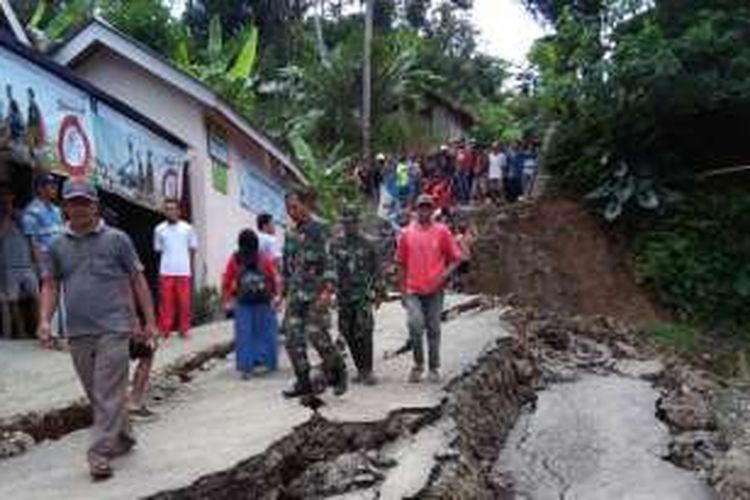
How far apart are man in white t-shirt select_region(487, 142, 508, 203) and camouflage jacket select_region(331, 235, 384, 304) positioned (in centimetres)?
1785

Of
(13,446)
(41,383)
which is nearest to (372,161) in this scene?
(41,383)

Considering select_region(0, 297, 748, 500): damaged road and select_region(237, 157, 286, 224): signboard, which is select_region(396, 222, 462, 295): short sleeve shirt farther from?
select_region(237, 157, 286, 224): signboard

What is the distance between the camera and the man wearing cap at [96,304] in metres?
8.50

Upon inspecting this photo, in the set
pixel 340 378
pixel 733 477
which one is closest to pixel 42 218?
pixel 340 378

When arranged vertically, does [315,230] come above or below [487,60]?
below

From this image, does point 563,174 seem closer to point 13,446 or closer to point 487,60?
point 13,446

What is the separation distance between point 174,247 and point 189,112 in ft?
20.5

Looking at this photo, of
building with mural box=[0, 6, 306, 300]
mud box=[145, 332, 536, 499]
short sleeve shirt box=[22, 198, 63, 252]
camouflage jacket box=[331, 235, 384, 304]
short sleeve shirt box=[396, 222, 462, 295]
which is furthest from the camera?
building with mural box=[0, 6, 306, 300]

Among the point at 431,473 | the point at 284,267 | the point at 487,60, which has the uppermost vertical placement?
the point at 487,60

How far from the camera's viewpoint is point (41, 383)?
12.2 m

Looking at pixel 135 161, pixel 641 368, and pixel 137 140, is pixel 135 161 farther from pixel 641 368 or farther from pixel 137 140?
pixel 641 368

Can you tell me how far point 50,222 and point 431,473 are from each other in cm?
682

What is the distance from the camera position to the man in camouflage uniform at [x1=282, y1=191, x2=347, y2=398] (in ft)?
36.9

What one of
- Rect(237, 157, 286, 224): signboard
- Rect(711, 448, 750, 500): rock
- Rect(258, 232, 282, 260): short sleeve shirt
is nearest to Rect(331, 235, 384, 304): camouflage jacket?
Rect(258, 232, 282, 260): short sleeve shirt
